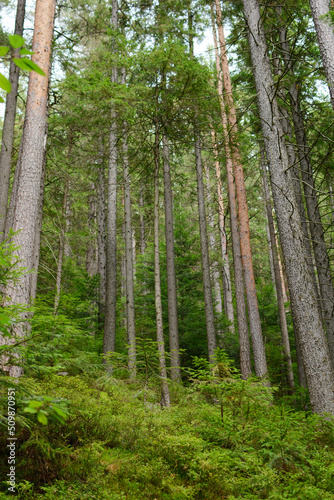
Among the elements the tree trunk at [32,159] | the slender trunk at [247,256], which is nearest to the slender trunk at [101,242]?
the slender trunk at [247,256]

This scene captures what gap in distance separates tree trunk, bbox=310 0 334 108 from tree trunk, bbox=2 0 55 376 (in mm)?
5463

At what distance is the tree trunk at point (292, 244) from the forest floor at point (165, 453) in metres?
0.88

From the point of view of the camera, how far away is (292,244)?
6.73 metres

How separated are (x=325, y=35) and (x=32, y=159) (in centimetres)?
616

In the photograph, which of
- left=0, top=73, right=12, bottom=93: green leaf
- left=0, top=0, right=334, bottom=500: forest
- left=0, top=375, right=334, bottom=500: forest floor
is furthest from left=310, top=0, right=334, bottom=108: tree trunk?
left=0, top=73, right=12, bottom=93: green leaf

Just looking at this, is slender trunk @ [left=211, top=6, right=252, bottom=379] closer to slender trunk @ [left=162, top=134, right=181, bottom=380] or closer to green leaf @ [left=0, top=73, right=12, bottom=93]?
slender trunk @ [left=162, top=134, right=181, bottom=380]

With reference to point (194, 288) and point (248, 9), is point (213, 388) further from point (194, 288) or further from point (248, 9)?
point (194, 288)

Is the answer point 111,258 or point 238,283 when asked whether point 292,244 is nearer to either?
point 238,283

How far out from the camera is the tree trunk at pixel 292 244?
6.02m

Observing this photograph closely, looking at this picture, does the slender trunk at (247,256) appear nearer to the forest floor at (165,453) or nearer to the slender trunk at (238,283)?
the slender trunk at (238,283)

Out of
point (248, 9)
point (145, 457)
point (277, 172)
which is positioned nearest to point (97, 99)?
point (248, 9)

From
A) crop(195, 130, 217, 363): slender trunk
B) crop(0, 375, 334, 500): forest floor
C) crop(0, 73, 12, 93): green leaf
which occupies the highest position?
crop(195, 130, 217, 363): slender trunk

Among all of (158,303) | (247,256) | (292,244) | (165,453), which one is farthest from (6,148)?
(165,453)

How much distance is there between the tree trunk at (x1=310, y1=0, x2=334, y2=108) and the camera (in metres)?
6.10
